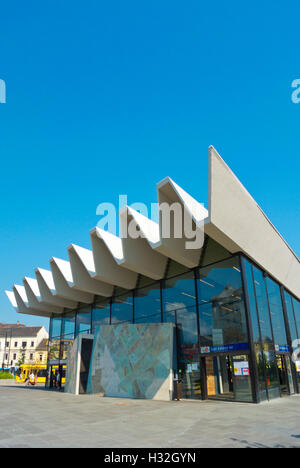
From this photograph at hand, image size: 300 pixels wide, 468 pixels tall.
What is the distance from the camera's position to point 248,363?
14609mm

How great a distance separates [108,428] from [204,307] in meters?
9.28

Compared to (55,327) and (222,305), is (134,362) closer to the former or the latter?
(222,305)

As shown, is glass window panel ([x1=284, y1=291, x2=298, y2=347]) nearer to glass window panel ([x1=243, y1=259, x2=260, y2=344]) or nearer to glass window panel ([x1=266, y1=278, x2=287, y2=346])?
glass window panel ([x1=266, y1=278, x2=287, y2=346])

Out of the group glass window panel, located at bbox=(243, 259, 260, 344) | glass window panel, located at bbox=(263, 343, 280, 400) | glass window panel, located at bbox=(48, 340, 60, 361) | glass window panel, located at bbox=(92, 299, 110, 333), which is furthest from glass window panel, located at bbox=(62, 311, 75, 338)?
glass window panel, located at bbox=(243, 259, 260, 344)

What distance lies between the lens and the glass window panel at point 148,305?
1995cm

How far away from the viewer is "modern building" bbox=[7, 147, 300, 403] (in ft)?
48.9

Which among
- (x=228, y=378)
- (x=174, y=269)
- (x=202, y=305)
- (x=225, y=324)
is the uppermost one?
(x=174, y=269)

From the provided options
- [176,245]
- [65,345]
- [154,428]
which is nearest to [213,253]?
[176,245]

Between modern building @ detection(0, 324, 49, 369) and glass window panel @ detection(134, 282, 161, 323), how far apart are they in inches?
2662

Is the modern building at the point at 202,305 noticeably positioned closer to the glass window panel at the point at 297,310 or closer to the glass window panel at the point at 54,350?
the glass window panel at the point at 297,310

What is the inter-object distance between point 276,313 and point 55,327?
2068 centimetres

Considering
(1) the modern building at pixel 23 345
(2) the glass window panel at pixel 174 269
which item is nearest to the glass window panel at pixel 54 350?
(2) the glass window panel at pixel 174 269

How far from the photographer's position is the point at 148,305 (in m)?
20.8
